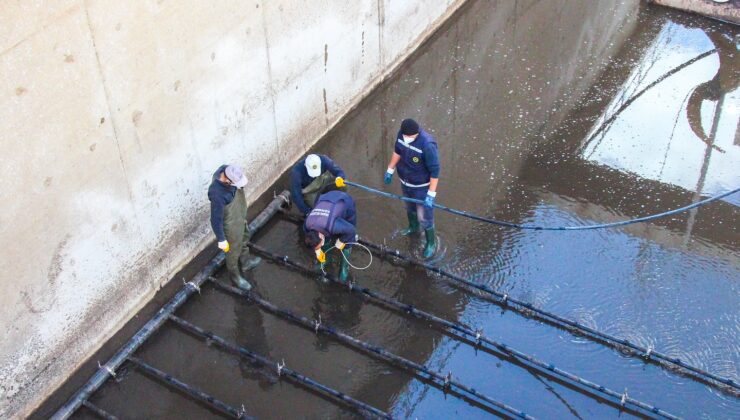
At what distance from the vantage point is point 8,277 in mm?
5551

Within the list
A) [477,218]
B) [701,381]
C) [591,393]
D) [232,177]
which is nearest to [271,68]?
[232,177]

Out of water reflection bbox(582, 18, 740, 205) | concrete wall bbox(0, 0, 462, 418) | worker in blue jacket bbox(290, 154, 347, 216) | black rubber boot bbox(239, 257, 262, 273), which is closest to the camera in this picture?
concrete wall bbox(0, 0, 462, 418)

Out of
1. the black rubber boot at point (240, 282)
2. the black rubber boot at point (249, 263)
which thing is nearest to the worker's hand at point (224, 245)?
the black rubber boot at point (240, 282)

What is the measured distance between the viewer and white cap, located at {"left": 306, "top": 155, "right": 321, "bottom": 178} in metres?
7.17

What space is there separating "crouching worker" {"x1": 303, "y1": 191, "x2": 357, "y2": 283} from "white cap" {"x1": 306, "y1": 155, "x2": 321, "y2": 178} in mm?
310

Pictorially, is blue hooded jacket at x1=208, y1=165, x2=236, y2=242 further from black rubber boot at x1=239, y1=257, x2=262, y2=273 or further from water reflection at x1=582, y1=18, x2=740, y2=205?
water reflection at x1=582, y1=18, x2=740, y2=205

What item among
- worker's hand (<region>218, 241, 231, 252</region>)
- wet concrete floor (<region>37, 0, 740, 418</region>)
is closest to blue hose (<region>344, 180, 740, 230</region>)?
wet concrete floor (<region>37, 0, 740, 418</region>)

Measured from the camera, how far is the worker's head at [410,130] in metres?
6.77

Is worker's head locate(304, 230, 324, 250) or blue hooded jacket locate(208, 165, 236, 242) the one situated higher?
blue hooded jacket locate(208, 165, 236, 242)

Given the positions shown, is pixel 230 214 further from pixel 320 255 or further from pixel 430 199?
pixel 430 199

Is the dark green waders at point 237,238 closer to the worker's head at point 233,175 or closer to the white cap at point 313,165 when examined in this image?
the worker's head at point 233,175

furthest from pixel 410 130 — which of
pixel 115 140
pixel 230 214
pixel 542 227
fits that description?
pixel 115 140

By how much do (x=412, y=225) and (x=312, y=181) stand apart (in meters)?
1.16

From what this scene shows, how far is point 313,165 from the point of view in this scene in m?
7.17
